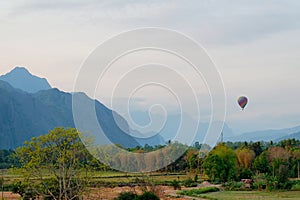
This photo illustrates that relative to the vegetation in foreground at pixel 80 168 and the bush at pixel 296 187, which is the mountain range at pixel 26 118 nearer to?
the vegetation in foreground at pixel 80 168

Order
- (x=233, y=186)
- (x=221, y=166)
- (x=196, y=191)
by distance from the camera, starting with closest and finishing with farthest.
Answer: (x=196, y=191), (x=233, y=186), (x=221, y=166)

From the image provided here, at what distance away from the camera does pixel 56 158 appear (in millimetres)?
17000

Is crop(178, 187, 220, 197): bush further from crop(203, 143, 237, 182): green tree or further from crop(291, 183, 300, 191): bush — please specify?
crop(203, 143, 237, 182): green tree

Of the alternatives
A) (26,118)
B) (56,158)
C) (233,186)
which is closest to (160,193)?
(56,158)

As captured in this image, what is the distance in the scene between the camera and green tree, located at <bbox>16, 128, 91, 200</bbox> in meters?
16.5

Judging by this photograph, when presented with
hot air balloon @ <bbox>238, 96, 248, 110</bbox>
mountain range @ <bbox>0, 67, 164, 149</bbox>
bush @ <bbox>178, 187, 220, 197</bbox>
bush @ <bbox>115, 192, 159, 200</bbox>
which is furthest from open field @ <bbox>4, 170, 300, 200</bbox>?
mountain range @ <bbox>0, 67, 164, 149</bbox>

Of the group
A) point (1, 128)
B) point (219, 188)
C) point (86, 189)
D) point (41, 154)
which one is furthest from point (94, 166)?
point (1, 128)

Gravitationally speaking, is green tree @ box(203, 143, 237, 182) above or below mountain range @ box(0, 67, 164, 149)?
below

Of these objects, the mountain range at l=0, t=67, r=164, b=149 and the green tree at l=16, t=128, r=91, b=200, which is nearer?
the green tree at l=16, t=128, r=91, b=200

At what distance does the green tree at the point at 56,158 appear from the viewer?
1653 cm

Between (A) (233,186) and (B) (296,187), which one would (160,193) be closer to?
(A) (233,186)

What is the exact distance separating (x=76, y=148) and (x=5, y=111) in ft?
391

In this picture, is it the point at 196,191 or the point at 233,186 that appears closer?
the point at 196,191

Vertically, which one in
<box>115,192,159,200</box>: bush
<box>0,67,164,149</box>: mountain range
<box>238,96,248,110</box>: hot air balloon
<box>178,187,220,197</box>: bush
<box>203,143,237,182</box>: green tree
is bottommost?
<box>178,187,220,197</box>: bush
